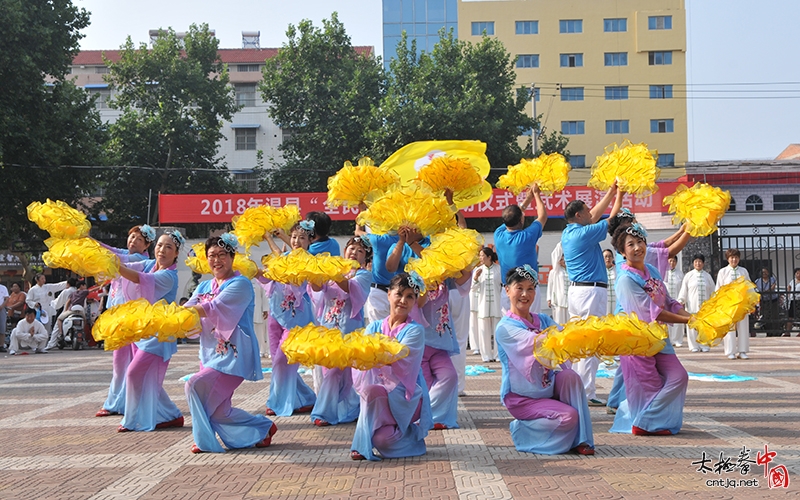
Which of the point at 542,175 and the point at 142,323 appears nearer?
the point at 142,323

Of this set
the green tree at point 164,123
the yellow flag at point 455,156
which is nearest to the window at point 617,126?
the green tree at point 164,123

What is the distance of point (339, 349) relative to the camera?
17.1 feet

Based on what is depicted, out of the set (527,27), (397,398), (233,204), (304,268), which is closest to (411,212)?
(304,268)

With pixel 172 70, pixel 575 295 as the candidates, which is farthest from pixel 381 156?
pixel 575 295

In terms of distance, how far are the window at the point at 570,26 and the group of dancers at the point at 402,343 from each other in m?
51.3

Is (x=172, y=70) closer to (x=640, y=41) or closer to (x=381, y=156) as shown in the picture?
(x=381, y=156)

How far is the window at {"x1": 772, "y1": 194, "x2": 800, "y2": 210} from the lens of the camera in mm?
38469

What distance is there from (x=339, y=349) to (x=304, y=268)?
4.07 feet

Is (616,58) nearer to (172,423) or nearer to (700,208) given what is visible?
(700,208)

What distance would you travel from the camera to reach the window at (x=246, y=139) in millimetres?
50919

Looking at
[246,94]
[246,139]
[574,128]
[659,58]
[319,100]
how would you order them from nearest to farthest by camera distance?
[319,100] < [246,139] < [246,94] < [574,128] < [659,58]

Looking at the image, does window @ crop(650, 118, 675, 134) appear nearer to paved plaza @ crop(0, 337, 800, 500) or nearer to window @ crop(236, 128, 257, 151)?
window @ crop(236, 128, 257, 151)

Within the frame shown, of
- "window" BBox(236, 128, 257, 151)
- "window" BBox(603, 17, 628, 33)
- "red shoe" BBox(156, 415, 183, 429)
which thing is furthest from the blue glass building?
"red shoe" BBox(156, 415, 183, 429)

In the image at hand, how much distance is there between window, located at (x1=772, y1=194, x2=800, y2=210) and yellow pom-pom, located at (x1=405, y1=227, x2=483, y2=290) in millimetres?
36185
